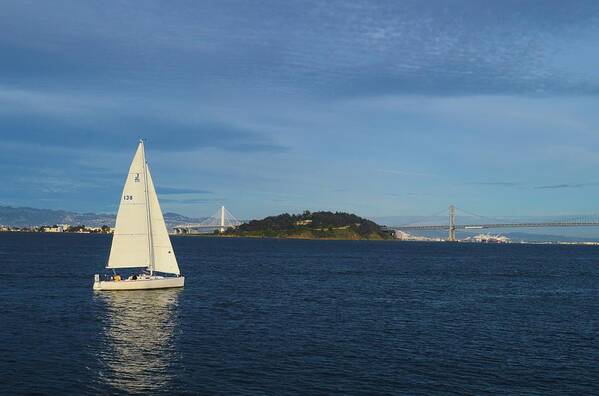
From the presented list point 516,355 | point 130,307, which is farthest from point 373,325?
point 130,307

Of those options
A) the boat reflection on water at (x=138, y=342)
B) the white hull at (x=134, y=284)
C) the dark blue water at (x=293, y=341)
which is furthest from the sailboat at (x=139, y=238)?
the boat reflection on water at (x=138, y=342)

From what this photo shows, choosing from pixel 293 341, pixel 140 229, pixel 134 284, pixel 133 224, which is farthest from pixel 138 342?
pixel 140 229

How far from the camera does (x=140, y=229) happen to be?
6209 centimetres

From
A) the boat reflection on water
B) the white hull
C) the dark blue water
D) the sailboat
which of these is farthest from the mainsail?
the boat reflection on water

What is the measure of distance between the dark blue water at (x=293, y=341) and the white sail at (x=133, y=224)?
4.02m

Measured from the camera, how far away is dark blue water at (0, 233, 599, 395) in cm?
2845

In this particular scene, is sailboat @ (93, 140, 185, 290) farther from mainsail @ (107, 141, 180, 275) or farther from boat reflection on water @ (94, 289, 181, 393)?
boat reflection on water @ (94, 289, 181, 393)

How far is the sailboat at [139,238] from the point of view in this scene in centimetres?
6038

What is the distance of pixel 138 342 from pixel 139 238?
26.3m

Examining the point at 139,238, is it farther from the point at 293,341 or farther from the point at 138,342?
the point at 293,341

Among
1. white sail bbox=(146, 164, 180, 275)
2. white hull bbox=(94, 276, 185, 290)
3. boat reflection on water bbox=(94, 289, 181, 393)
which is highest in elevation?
white sail bbox=(146, 164, 180, 275)

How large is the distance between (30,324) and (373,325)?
2466 cm

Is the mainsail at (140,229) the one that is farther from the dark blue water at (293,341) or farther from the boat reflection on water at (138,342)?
the boat reflection on water at (138,342)

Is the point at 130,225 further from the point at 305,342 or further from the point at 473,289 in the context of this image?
the point at 473,289
